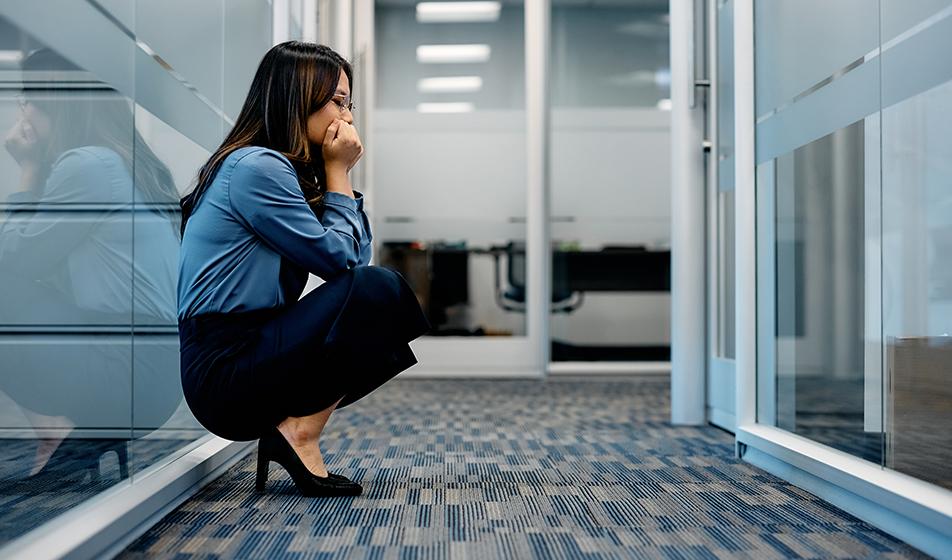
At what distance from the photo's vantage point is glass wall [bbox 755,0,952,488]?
4.69ft

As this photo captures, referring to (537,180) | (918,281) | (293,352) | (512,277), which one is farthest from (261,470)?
(537,180)

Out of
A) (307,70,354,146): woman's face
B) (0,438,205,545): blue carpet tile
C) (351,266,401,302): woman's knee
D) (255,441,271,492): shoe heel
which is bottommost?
(255,441,271,492): shoe heel

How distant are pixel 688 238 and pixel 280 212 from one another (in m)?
1.57

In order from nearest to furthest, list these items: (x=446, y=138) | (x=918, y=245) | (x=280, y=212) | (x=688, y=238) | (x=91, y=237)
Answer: (x=91, y=237)
(x=918, y=245)
(x=280, y=212)
(x=688, y=238)
(x=446, y=138)

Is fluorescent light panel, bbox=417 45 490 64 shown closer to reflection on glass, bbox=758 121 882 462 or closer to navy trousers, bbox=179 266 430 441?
reflection on glass, bbox=758 121 882 462

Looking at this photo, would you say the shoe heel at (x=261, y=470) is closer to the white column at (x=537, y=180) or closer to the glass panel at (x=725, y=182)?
the glass panel at (x=725, y=182)

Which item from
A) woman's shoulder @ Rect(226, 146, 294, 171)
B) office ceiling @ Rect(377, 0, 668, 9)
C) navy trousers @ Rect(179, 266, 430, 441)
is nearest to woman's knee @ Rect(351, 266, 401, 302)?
navy trousers @ Rect(179, 266, 430, 441)

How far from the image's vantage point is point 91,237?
134cm

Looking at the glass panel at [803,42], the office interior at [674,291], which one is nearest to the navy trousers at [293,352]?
the office interior at [674,291]

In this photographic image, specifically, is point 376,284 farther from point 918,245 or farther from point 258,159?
point 918,245

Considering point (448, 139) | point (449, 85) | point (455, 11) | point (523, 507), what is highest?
point (455, 11)

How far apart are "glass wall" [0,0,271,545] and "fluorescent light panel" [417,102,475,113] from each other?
2.83 metres

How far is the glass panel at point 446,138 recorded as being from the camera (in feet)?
15.5

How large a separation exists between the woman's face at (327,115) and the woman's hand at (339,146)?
0.01m
